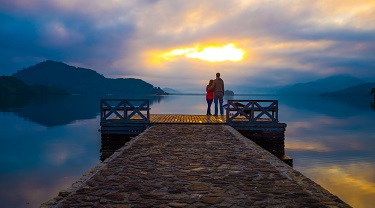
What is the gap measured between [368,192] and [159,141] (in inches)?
413

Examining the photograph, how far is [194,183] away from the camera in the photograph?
5.81 metres

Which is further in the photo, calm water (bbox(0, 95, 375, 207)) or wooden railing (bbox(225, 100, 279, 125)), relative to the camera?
wooden railing (bbox(225, 100, 279, 125))

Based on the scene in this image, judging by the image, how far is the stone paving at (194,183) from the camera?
487 cm

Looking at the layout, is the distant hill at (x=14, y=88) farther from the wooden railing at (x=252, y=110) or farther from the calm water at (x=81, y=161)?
the wooden railing at (x=252, y=110)

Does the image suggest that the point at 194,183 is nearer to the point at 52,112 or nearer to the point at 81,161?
the point at 81,161

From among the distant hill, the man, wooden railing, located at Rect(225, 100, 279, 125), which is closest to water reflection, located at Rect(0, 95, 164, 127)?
the man

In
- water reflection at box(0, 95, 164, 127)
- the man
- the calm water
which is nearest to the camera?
the calm water

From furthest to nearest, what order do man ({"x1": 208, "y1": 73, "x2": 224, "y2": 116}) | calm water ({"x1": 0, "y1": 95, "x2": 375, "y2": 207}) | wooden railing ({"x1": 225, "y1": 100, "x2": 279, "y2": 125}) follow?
man ({"x1": 208, "y1": 73, "x2": 224, "y2": 116})
wooden railing ({"x1": 225, "y1": 100, "x2": 279, "y2": 125})
calm water ({"x1": 0, "y1": 95, "x2": 375, "y2": 207})

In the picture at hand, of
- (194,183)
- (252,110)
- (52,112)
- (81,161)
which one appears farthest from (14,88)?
(194,183)

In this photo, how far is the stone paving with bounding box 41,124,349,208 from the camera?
4871 millimetres

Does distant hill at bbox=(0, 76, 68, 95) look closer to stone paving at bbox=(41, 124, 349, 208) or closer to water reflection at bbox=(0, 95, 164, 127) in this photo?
water reflection at bbox=(0, 95, 164, 127)

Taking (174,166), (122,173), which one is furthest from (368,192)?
(122,173)

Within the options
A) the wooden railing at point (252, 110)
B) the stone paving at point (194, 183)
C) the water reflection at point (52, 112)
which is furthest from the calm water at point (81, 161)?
the water reflection at point (52, 112)

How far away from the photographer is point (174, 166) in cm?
712
